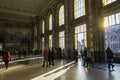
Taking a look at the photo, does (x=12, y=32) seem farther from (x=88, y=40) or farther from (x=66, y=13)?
(x=88, y=40)

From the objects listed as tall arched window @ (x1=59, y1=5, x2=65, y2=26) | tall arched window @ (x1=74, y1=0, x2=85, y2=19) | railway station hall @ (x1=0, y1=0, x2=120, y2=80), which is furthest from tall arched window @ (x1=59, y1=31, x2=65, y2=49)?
tall arched window @ (x1=74, y1=0, x2=85, y2=19)

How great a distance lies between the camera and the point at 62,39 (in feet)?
70.7

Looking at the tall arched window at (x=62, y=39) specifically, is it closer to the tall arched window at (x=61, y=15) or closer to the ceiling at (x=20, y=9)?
the tall arched window at (x=61, y=15)

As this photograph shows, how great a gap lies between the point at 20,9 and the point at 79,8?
16.3m

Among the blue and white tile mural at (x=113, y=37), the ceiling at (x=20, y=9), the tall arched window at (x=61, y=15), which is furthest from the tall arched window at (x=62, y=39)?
the blue and white tile mural at (x=113, y=37)

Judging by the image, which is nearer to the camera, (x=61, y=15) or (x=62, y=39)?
(x=62, y=39)

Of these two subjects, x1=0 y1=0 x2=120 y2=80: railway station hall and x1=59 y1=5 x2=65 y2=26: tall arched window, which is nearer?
x1=0 y1=0 x2=120 y2=80: railway station hall

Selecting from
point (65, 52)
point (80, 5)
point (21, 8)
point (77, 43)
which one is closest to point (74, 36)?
point (77, 43)

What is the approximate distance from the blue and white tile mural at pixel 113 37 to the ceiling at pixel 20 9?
14.2 m

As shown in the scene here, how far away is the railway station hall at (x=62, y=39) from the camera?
9.12 meters

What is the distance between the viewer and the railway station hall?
9117 mm

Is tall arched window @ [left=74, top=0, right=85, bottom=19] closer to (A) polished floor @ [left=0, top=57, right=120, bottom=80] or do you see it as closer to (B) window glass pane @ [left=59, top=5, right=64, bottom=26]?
(B) window glass pane @ [left=59, top=5, right=64, bottom=26]

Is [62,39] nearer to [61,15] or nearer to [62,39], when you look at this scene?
[62,39]

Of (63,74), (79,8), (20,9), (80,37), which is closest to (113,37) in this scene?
(80,37)
